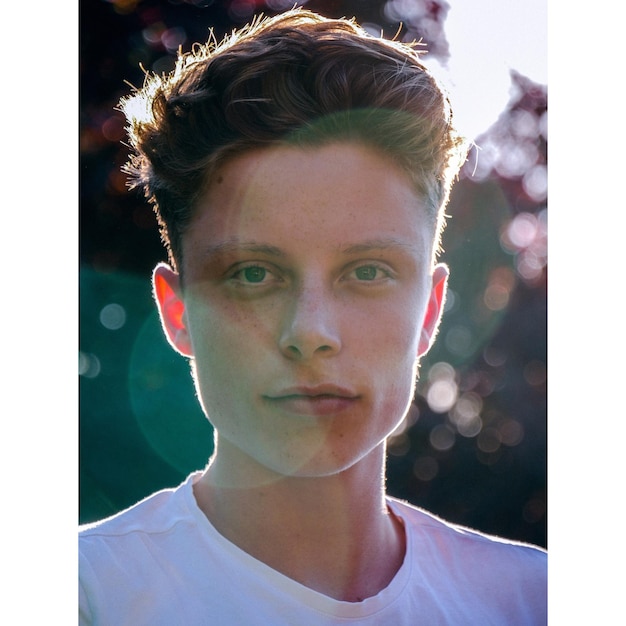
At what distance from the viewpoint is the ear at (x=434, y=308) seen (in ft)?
6.47

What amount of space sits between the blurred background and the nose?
34 centimetres

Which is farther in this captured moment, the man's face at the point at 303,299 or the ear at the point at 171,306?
the ear at the point at 171,306

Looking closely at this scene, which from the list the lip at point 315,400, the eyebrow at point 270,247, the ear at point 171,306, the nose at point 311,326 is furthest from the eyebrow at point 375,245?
the ear at point 171,306

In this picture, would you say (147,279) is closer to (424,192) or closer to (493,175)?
(424,192)

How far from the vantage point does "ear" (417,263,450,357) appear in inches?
77.6

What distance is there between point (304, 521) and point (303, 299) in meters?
0.58

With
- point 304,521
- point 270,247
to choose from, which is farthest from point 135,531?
point 270,247

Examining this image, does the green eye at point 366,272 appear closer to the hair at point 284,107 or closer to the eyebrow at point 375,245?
the eyebrow at point 375,245

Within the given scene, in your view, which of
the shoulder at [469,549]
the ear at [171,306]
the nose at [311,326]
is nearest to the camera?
the nose at [311,326]

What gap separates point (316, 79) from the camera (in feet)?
5.90

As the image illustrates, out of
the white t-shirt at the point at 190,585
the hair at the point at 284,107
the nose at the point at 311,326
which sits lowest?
the white t-shirt at the point at 190,585

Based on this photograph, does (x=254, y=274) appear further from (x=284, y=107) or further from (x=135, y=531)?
(x=135, y=531)

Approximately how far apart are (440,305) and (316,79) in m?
0.68

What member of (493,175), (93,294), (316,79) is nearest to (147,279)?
(93,294)
